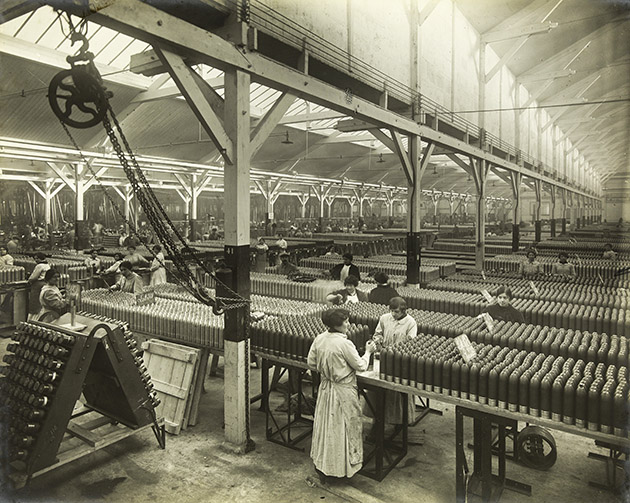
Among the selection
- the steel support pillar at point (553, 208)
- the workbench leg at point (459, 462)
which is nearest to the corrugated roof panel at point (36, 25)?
the workbench leg at point (459, 462)

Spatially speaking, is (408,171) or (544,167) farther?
(544,167)

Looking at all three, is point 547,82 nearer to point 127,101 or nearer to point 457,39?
point 457,39

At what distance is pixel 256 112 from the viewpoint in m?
18.8

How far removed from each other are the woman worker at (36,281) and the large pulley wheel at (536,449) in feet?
36.6

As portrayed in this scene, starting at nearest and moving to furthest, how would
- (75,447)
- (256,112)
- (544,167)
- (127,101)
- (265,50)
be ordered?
(75,447), (265,50), (127,101), (256,112), (544,167)

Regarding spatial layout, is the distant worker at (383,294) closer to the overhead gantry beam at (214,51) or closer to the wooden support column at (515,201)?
the overhead gantry beam at (214,51)

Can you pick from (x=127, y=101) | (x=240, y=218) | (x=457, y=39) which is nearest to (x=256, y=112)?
(x=127, y=101)

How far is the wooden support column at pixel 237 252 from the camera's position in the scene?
587 centimetres

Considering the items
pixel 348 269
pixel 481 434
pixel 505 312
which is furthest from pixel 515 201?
pixel 481 434

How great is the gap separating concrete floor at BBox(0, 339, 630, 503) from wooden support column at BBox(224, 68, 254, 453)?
0.42 meters

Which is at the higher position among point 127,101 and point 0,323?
point 127,101

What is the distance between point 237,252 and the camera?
6.01 metres

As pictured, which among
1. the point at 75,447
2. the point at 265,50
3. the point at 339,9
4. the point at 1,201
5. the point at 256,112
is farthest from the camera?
the point at 1,201

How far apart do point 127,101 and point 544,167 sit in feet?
75.6
